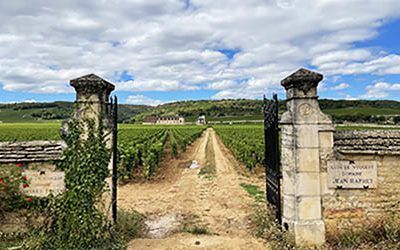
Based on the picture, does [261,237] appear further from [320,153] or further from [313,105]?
[313,105]

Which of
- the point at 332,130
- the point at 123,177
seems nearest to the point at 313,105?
the point at 332,130

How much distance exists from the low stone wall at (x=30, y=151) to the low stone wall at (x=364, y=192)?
4.82 meters

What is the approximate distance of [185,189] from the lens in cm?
1084

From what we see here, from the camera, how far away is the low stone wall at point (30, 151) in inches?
219

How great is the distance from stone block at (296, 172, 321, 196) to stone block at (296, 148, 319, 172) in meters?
0.09

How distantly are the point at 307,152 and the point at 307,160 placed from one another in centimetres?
14

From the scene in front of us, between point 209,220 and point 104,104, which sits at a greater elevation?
point 104,104

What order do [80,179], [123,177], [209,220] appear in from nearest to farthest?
[80,179] → [209,220] → [123,177]

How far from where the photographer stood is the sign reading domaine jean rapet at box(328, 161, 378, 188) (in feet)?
17.9

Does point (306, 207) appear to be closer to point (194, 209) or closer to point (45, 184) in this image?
point (194, 209)

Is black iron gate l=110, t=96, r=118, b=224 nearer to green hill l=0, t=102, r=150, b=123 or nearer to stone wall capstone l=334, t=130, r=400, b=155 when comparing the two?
stone wall capstone l=334, t=130, r=400, b=155

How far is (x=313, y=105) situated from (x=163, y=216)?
454 centimetres

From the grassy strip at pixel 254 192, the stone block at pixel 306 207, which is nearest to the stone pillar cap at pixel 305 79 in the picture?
the stone block at pixel 306 207

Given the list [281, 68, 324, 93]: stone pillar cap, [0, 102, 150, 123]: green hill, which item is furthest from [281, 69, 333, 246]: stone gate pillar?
[0, 102, 150, 123]: green hill
